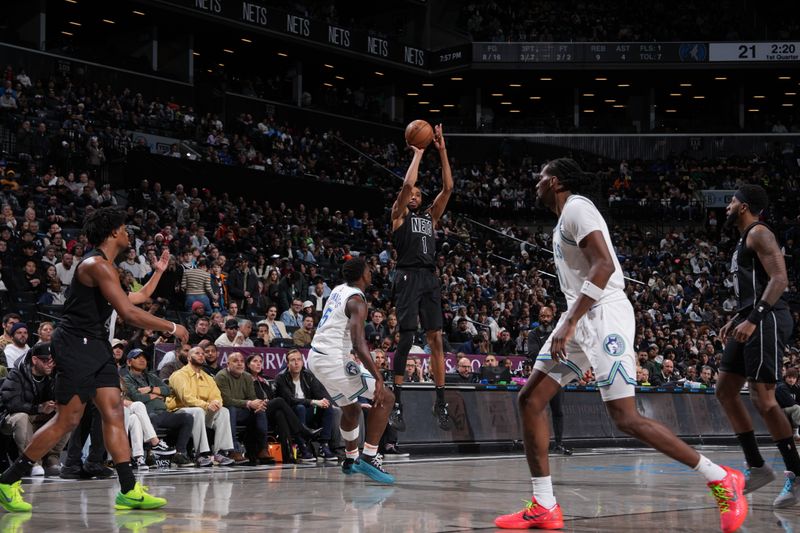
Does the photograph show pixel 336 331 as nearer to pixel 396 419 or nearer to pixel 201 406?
pixel 396 419

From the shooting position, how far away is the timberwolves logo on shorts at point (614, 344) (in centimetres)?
572

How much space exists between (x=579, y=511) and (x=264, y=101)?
32487 mm

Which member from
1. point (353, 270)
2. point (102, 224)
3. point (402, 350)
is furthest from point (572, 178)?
point (402, 350)

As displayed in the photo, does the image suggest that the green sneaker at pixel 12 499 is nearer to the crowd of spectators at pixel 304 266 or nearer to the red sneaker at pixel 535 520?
the crowd of spectators at pixel 304 266

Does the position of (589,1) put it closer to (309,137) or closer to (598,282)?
(309,137)

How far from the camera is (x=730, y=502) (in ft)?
18.2

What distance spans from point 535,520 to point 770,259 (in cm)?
283

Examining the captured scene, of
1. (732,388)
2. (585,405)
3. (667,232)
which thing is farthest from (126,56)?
(732,388)

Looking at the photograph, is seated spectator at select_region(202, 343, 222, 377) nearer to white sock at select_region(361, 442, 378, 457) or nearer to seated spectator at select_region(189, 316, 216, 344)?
seated spectator at select_region(189, 316, 216, 344)

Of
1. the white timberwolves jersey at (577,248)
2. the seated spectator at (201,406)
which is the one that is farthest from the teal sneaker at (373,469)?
the white timberwolves jersey at (577,248)

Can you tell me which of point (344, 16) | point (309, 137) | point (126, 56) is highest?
point (344, 16)

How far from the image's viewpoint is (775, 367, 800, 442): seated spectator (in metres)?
16.5

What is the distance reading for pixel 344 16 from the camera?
1752 inches

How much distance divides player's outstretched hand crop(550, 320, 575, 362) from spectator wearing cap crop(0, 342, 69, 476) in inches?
242
